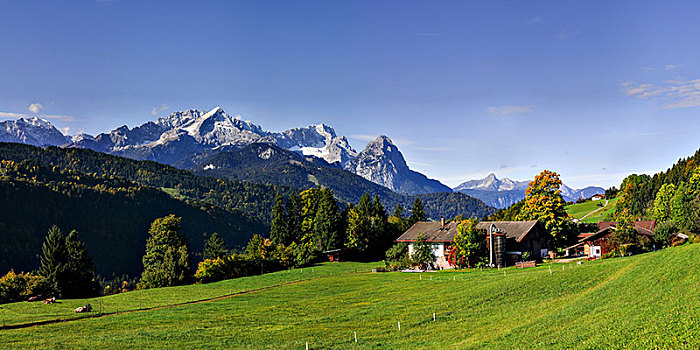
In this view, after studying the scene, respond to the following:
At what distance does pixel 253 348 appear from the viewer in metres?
30.5

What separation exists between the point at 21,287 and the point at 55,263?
552 cm

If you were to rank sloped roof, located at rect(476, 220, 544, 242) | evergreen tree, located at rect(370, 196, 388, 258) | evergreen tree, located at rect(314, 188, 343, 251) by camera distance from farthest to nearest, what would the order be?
evergreen tree, located at rect(370, 196, 388, 258) < evergreen tree, located at rect(314, 188, 343, 251) < sloped roof, located at rect(476, 220, 544, 242)

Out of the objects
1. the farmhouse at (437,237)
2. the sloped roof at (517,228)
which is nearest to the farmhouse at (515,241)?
the sloped roof at (517,228)

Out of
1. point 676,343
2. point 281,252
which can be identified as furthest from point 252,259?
point 676,343

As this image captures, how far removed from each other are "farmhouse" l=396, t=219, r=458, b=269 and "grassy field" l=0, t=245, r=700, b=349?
27.6 meters

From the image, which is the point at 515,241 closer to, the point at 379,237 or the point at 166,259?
the point at 379,237

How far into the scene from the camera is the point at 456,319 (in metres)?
35.0

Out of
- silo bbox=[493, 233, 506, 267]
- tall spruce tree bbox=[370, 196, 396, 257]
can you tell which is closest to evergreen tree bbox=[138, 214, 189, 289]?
tall spruce tree bbox=[370, 196, 396, 257]

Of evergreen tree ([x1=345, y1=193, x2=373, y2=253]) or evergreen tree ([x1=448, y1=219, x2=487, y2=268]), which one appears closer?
evergreen tree ([x1=448, y1=219, x2=487, y2=268])

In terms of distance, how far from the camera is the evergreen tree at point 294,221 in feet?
374

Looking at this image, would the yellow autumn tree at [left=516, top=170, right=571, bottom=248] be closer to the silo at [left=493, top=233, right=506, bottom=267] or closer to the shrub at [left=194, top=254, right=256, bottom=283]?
the silo at [left=493, top=233, right=506, bottom=267]

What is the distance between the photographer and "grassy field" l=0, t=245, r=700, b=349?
23609mm

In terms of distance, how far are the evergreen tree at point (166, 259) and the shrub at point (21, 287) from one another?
1734 centimetres

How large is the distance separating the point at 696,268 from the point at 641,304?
7348mm
